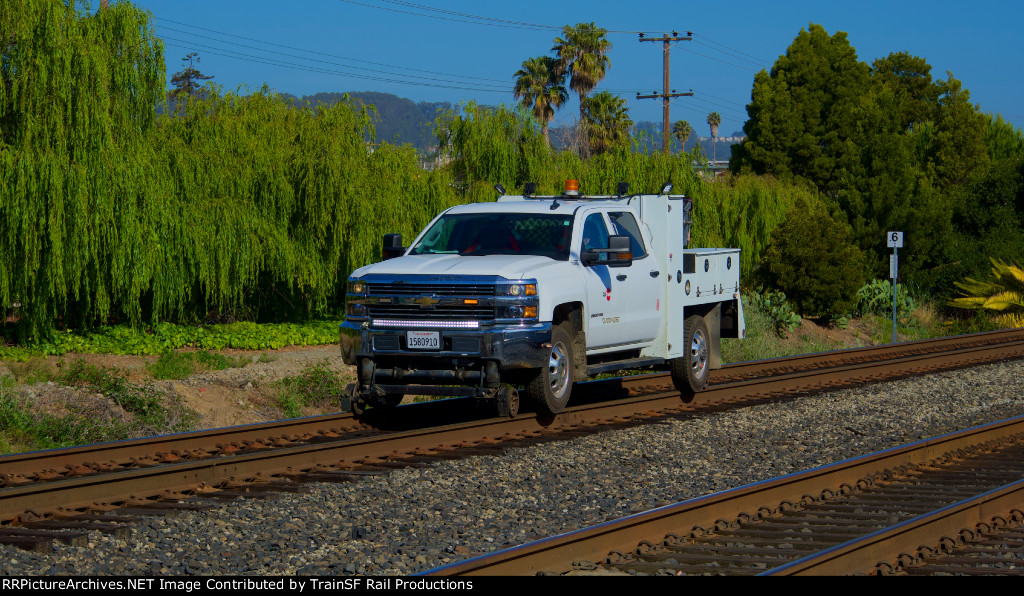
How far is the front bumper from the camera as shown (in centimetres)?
1051

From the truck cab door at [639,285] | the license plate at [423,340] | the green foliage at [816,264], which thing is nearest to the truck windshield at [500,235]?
the truck cab door at [639,285]

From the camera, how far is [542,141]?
30.1 meters

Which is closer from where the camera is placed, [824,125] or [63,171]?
[63,171]

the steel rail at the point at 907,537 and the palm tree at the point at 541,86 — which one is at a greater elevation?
the palm tree at the point at 541,86

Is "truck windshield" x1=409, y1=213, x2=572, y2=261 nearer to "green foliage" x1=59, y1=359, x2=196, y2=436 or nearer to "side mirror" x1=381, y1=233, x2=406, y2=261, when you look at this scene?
"side mirror" x1=381, y1=233, x2=406, y2=261

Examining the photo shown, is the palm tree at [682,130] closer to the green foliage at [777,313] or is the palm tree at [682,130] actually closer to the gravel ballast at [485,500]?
the green foliage at [777,313]

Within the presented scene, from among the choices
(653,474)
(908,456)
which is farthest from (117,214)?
(908,456)

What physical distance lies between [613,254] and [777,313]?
17780 millimetres

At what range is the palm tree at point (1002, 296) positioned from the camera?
106 feet

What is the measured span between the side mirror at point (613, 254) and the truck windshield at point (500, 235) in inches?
10.3

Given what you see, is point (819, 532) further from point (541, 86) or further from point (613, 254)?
point (541, 86)

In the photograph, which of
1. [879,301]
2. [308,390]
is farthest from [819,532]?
[879,301]

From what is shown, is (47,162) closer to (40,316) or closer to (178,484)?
(40,316)

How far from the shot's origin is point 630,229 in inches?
523
